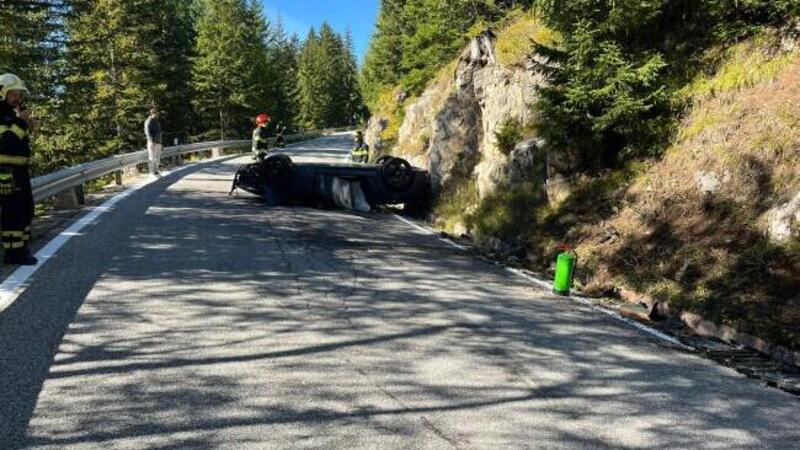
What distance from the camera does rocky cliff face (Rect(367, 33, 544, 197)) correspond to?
508 inches

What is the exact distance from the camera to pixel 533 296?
24.0 feet

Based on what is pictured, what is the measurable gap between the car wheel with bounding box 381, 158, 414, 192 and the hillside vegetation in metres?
2.51

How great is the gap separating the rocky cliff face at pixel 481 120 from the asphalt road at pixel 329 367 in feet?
17.9

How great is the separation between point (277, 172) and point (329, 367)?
925 centimetres

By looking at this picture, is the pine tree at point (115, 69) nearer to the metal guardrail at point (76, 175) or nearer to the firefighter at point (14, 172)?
the metal guardrail at point (76, 175)

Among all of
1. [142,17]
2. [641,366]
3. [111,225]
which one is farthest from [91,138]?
[641,366]

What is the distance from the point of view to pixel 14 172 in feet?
21.4

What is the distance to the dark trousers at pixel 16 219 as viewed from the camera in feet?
21.3

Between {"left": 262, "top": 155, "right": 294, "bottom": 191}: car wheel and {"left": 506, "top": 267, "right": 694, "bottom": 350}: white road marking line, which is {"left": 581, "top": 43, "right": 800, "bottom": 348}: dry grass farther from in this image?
{"left": 262, "top": 155, "right": 294, "bottom": 191}: car wheel

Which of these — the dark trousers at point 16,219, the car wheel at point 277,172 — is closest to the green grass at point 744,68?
the car wheel at point 277,172

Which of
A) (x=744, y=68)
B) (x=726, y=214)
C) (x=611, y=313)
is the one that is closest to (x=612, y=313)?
(x=611, y=313)

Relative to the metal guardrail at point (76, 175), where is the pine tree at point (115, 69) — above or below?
above

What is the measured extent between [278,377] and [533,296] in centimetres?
397

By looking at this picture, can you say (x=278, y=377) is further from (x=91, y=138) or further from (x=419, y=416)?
(x=91, y=138)
